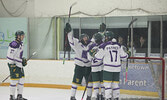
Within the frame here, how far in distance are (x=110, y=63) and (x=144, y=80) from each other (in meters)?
0.70

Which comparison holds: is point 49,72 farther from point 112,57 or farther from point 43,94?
point 112,57

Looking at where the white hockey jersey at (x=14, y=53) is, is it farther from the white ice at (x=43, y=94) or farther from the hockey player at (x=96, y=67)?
the hockey player at (x=96, y=67)

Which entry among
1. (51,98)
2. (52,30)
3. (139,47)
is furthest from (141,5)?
(51,98)

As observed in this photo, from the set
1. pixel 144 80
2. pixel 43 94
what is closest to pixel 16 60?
pixel 43 94

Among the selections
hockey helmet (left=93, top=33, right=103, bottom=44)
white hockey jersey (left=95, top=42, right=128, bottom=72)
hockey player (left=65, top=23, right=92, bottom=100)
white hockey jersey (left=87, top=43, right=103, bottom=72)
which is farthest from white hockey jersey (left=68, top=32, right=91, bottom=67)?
white hockey jersey (left=95, top=42, right=128, bottom=72)

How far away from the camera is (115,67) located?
13.9 feet

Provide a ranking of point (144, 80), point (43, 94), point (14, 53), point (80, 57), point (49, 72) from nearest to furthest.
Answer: point (144, 80)
point (80, 57)
point (14, 53)
point (43, 94)
point (49, 72)

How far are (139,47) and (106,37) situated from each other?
2.31 meters

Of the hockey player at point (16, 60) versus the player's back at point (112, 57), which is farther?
the hockey player at point (16, 60)

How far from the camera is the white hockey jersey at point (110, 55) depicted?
13.9 ft

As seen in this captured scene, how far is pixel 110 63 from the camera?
423cm

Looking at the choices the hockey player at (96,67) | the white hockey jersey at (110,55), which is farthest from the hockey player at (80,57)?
the white hockey jersey at (110,55)

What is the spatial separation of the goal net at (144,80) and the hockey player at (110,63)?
42 cm

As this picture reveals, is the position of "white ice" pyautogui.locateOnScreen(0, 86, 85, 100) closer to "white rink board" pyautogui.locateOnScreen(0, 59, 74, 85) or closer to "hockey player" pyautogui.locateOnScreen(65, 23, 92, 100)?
"white rink board" pyautogui.locateOnScreen(0, 59, 74, 85)
